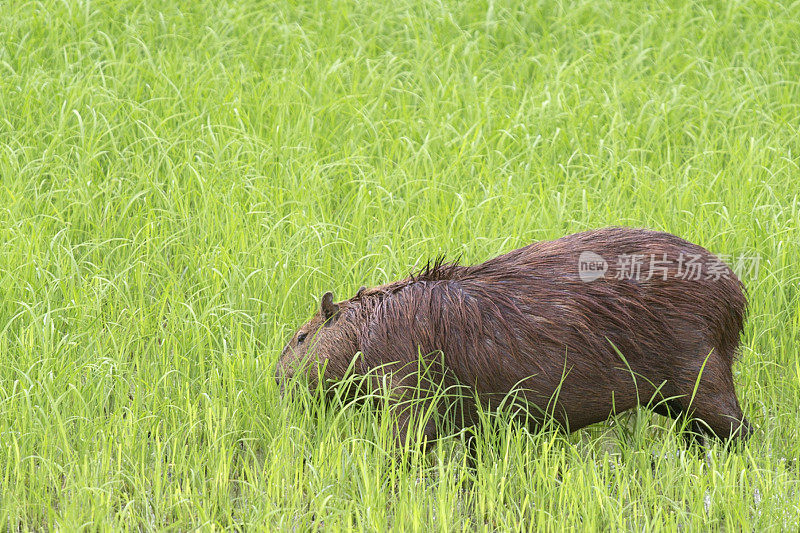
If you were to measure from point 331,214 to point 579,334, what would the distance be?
2169 millimetres

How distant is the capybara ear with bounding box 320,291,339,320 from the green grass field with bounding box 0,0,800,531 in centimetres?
36

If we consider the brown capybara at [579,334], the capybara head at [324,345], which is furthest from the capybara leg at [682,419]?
the capybara head at [324,345]

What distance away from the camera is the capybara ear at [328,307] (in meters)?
3.63

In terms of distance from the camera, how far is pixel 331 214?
207 inches

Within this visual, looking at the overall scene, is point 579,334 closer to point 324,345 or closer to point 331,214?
point 324,345

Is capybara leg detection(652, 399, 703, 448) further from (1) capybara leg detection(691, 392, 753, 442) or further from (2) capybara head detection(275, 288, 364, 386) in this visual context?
(2) capybara head detection(275, 288, 364, 386)

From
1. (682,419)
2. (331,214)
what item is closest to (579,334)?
(682,419)

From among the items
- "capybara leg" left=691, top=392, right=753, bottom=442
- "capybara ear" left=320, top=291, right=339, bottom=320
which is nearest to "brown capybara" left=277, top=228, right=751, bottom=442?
"capybara leg" left=691, top=392, right=753, bottom=442

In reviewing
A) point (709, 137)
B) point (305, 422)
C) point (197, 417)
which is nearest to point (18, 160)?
point (197, 417)

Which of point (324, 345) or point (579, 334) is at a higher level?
point (579, 334)

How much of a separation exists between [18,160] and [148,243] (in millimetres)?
1360

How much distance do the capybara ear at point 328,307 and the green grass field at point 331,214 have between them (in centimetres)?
36

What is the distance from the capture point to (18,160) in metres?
5.58

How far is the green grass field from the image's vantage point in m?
3.37
